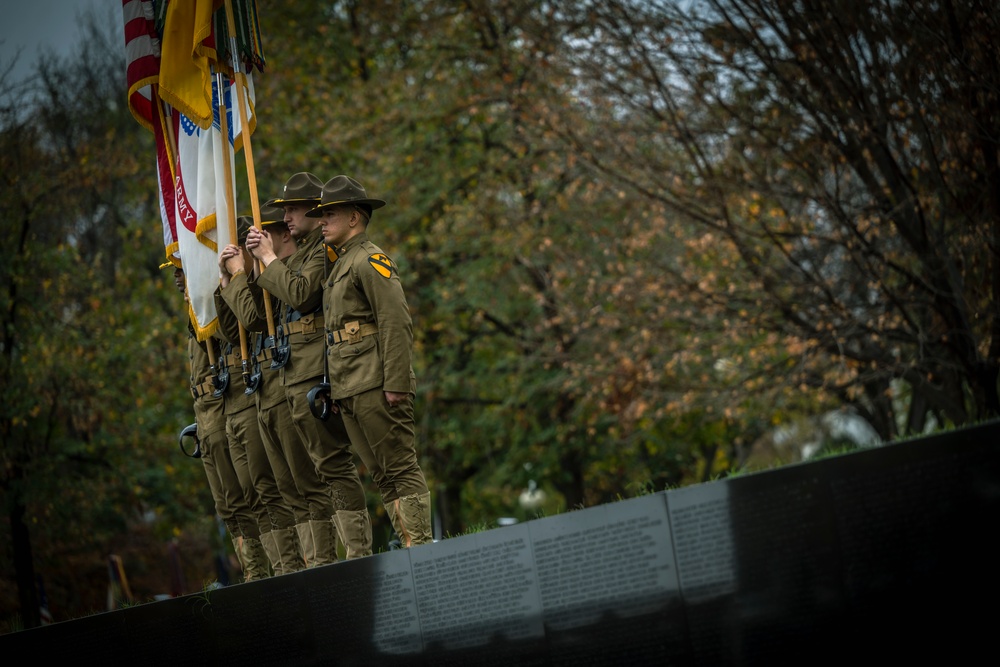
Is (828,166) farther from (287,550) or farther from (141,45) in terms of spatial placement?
(287,550)

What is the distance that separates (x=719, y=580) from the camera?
4980mm

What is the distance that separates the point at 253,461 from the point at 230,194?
1867 millimetres

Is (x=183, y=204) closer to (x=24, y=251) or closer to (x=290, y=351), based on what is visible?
(x=290, y=351)

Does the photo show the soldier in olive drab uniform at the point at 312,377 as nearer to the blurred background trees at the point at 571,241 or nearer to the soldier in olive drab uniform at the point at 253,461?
the soldier in olive drab uniform at the point at 253,461

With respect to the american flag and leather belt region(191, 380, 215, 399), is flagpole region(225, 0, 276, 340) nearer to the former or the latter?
the american flag

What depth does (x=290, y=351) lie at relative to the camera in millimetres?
6812

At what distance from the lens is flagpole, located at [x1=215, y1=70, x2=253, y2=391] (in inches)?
282

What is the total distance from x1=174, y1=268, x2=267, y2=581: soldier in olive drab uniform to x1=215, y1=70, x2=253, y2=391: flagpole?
457 millimetres

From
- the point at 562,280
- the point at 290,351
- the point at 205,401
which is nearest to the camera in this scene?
the point at 290,351

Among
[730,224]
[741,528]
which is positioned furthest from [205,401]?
[730,224]

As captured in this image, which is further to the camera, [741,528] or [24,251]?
[24,251]

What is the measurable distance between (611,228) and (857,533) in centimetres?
1126

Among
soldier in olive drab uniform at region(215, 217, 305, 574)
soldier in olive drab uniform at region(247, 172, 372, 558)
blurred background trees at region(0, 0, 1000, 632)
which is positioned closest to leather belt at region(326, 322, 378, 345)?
soldier in olive drab uniform at region(247, 172, 372, 558)

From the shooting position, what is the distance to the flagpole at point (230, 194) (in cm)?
716
